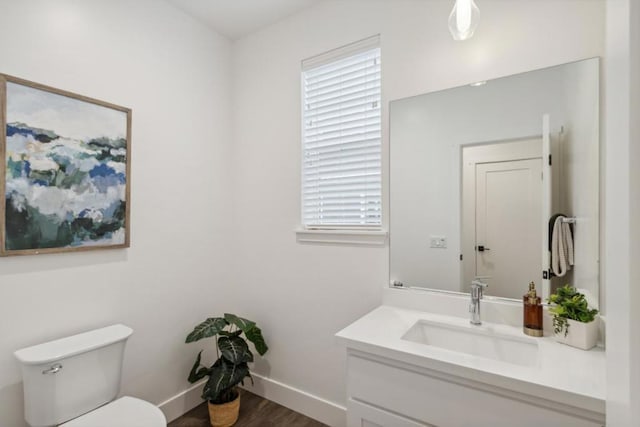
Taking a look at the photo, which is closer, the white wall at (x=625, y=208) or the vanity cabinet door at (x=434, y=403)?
the white wall at (x=625, y=208)

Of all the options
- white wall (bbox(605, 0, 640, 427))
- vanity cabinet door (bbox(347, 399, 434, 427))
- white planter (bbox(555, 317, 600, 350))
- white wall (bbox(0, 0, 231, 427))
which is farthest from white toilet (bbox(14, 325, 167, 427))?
white planter (bbox(555, 317, 600, 350))

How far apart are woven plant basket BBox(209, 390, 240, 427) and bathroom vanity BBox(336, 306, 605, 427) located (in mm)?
1012

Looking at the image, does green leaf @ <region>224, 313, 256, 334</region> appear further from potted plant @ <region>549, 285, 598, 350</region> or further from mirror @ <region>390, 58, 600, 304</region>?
potted plant @ <region>549, 285, 598, 350</region>

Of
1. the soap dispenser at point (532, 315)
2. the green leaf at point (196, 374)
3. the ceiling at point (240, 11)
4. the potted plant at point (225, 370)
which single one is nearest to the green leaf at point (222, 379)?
the potted plant at point (225, 370)

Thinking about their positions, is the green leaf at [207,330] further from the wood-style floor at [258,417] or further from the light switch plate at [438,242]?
the light switch plate at [438,242]

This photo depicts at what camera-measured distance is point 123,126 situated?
181 centimetres

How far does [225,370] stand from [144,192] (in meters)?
1.19

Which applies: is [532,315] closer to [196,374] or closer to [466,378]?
[466,378]

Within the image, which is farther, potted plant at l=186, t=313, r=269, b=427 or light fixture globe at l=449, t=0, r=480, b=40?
potted plant at l=186, t=313, r=269, b=427

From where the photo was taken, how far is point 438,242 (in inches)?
65.5

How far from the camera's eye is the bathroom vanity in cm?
93

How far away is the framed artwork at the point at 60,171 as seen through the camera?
1.41 meters

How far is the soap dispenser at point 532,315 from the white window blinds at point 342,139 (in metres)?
0.81

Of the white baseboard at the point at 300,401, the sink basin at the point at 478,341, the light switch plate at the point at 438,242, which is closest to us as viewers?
the sink basin at the point at 478,341
